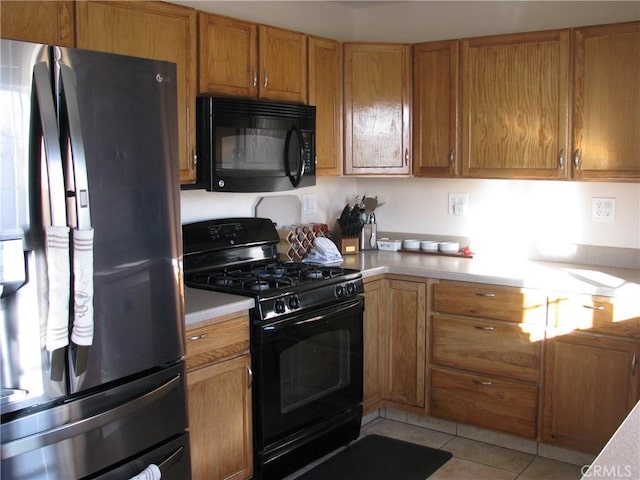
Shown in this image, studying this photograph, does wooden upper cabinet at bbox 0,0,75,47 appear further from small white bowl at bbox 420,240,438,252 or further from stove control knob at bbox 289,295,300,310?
small white bowl at bbox 420,240,438,252

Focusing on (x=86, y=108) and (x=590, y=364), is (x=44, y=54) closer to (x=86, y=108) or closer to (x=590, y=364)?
(x=86, y=108)

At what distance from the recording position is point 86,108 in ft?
6.72

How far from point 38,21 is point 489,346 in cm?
239

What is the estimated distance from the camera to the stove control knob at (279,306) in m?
3.03

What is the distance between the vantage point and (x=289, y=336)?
3105 millimetres

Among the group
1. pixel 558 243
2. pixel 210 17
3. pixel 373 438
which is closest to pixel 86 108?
pixel 210 17

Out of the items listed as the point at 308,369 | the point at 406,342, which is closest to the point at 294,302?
the point at 308,369

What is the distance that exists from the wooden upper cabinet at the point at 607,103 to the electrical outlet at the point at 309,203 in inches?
56.4

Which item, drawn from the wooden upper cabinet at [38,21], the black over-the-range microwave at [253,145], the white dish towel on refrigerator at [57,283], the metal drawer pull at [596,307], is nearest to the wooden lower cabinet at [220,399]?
the black over-the-range microwave at [253,145]

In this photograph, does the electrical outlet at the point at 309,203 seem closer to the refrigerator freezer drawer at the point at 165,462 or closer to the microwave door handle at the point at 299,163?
the microwave door handle at the point at 299,163

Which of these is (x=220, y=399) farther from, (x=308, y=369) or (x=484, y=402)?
(x=484, y=402)

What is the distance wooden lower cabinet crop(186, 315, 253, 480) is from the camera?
2.75 m

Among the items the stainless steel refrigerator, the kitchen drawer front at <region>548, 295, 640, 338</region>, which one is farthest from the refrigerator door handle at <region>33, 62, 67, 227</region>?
the kitchen drawer front at <region>548, 295, 640, 338</region>

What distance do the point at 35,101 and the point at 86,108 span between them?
6.5 inches
